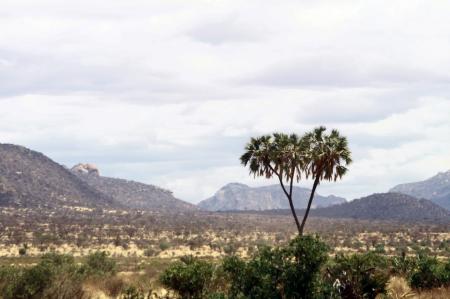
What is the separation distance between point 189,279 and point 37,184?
151 m

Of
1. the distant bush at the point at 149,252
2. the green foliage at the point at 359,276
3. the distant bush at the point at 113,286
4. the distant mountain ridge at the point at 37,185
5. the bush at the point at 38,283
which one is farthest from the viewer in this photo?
the distant mountain ridge at the point at 37,185

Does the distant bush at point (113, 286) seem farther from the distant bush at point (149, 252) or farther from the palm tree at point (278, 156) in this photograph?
the distant bush at point (149, 252)

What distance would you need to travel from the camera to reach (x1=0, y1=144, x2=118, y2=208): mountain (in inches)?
5891

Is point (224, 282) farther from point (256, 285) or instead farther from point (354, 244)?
point (354, 244)

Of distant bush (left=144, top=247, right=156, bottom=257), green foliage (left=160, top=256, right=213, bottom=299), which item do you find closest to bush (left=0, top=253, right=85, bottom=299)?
green foliage (left=160, top=256, right=213, bottom=299)

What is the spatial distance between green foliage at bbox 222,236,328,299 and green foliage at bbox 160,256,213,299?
121 inches

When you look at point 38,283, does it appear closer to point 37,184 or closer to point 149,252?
point 149,252

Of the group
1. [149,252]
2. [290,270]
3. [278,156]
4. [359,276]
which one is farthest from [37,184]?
[290,270]

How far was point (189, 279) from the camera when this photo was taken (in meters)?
21.4

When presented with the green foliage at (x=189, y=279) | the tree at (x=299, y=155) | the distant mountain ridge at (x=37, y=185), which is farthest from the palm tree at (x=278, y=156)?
the distant mountain ridge at (x=37, y=185)

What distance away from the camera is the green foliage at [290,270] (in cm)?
1736

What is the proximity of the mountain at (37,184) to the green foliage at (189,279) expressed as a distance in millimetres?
131748

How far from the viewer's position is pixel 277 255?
1809 centimetres

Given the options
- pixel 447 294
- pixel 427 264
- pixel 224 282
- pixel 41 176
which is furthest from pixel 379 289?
pixel 41 176
